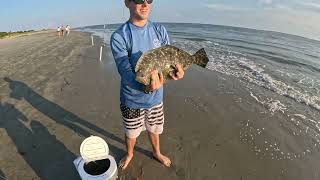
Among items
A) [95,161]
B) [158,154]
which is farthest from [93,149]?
[158,154]

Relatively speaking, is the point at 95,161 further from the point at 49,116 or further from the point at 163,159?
the point at 49,116

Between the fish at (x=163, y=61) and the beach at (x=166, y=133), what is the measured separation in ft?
6.66

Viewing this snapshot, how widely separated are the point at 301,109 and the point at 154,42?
668cm

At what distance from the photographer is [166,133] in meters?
6.88

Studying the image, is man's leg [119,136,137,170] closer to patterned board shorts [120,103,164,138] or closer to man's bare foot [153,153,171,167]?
patterned board shorts [120,103,164,138]

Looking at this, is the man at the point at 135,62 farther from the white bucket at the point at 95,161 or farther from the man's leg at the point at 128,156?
the white bucket at the point at 95,161

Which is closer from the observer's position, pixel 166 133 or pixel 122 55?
pixel 122 55

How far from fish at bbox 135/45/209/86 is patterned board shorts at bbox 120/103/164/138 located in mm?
829

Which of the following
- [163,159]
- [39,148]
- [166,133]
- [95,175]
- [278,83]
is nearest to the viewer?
[95,175]

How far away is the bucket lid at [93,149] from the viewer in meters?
4.60

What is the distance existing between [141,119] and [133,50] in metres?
1.19

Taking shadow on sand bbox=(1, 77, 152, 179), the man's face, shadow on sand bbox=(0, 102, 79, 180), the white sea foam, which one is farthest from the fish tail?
the white sea foam

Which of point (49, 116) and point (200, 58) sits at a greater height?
point (200, 58)

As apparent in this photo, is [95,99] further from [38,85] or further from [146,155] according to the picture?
[146,155]
